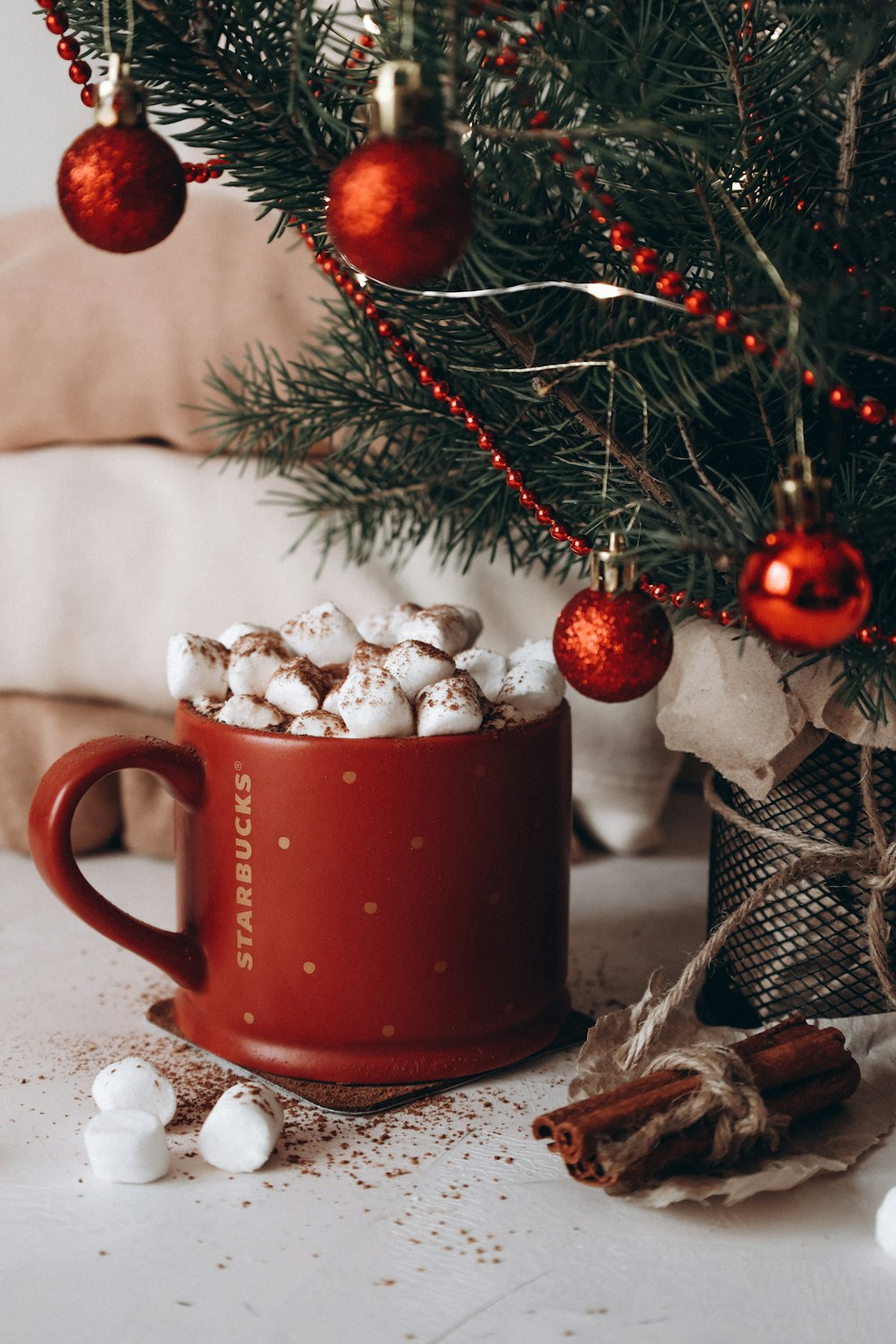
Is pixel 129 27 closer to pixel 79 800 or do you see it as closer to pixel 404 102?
pixel 404 102

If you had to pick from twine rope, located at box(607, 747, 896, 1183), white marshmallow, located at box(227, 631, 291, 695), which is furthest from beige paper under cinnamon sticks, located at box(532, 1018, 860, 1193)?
white marshmallow, located at box(227, 631, 291, 695)

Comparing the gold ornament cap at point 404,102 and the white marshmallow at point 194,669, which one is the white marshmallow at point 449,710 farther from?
the gold ornament cap at point 404,102

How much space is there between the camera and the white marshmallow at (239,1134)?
0.49 m

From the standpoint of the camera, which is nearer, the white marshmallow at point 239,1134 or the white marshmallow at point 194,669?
the white marshmallow at point 239,1134

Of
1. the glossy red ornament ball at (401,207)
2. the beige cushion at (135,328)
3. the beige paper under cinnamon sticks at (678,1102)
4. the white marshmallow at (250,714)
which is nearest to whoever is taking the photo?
the glossy red ornament ball at (401,207)

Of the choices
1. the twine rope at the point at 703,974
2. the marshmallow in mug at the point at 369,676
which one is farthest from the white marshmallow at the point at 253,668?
the twine rope at the point at 703,974

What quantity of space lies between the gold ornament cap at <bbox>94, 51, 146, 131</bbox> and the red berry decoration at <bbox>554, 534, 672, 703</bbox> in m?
0.22

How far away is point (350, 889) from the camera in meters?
0.53

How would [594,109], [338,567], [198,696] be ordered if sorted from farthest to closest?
1. [338,567]
2. [198,696]
3. [594,109]

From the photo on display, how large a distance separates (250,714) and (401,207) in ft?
0.86

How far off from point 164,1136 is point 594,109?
1.37 ft

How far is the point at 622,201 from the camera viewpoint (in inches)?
18.9

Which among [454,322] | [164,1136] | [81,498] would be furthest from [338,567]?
[164,1136]

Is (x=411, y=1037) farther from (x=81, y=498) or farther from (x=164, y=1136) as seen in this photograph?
(x=81, y=498)
